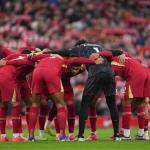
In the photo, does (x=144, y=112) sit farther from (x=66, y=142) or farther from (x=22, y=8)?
(x=22, y=8)

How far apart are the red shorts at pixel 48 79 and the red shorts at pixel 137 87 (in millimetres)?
1781

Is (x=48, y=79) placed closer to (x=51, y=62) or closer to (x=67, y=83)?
(x=51, y=62)

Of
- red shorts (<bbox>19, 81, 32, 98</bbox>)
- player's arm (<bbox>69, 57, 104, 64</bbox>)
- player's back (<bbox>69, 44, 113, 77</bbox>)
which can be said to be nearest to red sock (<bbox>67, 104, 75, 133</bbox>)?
red shorts (<bbox>19, 81, 32, 98</bbox>)

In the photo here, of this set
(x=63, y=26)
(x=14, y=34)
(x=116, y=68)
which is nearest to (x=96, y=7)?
(x=63, y=26)

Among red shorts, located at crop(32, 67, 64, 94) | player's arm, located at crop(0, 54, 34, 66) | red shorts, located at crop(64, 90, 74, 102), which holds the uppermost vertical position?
player's arm, located at crop(0, 54, 34, 66)

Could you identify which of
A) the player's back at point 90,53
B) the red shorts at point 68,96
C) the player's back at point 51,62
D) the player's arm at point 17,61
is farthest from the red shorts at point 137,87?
the player's arm at point 17,61

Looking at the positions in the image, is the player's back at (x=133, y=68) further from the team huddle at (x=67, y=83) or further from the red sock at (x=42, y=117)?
the red sock at (x=42, y=117)

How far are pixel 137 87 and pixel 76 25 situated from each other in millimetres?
13506

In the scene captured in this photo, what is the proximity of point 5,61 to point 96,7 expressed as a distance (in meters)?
16.1

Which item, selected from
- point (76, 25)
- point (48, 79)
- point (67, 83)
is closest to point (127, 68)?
point (67, 83)

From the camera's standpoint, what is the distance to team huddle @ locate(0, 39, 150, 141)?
9641mm

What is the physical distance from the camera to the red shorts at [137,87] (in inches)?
414

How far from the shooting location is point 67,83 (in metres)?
10.9

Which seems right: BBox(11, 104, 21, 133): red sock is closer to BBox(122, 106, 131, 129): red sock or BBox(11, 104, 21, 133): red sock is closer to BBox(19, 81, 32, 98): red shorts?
BBox(19, 81, 32, 98): red shorts
